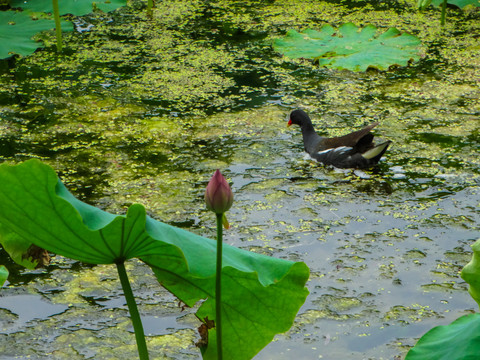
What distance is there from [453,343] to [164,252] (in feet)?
2.06

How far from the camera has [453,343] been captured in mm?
1255

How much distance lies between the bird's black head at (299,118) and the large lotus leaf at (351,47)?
33.9 inches

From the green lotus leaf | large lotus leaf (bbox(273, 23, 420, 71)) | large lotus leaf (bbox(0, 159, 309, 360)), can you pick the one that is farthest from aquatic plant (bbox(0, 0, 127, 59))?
the green lotus leaf

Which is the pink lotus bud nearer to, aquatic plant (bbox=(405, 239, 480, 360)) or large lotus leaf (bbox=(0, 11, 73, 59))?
aquatic plant (bbox=(405, 239, 480, 360))

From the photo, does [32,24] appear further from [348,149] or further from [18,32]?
[348,149]


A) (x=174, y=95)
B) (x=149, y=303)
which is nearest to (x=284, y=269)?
(x=149, y=303)

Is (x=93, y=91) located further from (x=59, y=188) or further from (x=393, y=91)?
(x=59, y=188)

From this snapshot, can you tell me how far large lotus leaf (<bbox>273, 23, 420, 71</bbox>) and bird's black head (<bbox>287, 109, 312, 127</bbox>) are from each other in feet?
2.83

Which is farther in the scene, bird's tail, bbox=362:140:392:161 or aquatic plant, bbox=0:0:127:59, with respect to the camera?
aquatic plant, bbox=0:0:127:59

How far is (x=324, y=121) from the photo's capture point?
15.0 ft

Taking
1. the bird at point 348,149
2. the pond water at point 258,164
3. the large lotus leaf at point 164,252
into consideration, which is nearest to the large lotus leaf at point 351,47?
the pond water at point 258,164

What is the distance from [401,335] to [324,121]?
2258mm

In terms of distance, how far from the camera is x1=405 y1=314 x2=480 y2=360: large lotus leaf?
3.84 ft

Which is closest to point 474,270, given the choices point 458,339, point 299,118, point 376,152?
Answer: point 458,339
